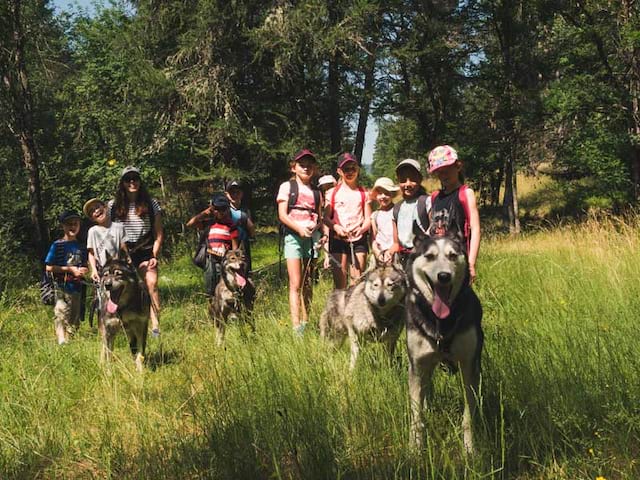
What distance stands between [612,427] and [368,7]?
13.0 m

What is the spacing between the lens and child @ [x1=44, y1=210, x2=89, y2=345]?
6.30 meters

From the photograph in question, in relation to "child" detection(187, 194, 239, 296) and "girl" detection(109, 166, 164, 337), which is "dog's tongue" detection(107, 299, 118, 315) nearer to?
"girl" detection(109, 166, 164, 337)

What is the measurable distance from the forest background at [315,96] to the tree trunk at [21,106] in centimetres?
265

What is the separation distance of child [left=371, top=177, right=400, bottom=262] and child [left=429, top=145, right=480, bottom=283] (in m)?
1.87

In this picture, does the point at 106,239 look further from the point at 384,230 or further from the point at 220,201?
the point at 384,230

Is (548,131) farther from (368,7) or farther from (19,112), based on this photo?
(19,112)

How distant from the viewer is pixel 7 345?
5.34 m

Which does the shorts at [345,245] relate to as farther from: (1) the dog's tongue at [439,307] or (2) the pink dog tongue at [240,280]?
(1) the dog's tongue at [439,307]

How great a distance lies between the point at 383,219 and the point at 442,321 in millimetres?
3102

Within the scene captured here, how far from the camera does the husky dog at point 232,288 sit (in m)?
5.62

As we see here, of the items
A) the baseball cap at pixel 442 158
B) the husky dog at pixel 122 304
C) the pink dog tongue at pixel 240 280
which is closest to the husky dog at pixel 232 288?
the pink dog tongue at pixel 240 280

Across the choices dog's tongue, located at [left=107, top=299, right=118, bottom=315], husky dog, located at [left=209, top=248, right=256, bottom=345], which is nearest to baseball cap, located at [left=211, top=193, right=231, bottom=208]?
husky dog, located at [left=209, top=248, right=256, bottom=345]

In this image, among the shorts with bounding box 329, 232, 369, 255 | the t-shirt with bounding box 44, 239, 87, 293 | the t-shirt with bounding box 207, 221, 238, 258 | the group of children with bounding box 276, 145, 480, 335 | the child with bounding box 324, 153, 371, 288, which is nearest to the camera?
the group of children with bounding box 276, 145, 480, 335

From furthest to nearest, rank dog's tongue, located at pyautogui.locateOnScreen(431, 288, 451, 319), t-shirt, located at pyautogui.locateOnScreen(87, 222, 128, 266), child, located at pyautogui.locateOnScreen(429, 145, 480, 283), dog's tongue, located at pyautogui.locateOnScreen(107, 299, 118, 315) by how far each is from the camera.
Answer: t-shirt, located at pyautogui.locateOnScreen(87, 222, 128, 266)
dog's tongue, located at pyautogui.locateOnScreen(107, 299, 118, 315)
child, located at pyautogui.locateOnScreen(429, 145, 480, 283)
dog's tongue, located at pyautogui.locateOnScreen(431, 288, 451, 319)
